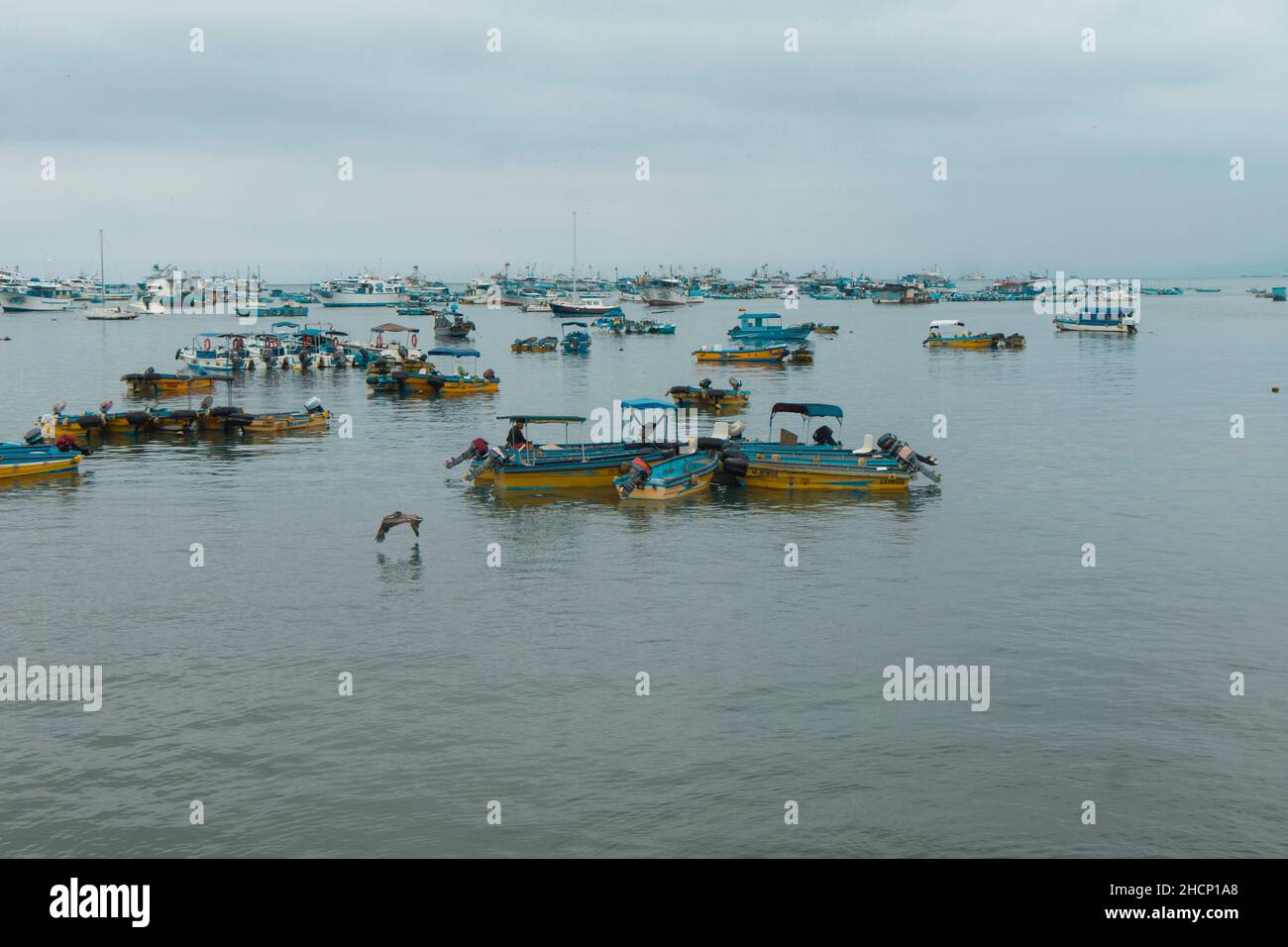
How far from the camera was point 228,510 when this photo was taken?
42438mm

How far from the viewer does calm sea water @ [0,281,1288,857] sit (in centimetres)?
1922

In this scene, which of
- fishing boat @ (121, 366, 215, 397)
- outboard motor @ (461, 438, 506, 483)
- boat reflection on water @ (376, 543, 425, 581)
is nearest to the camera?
boat reflection on water @ (376, 543, 425, 581)

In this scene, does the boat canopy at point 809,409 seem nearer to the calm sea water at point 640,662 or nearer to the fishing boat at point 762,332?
the calm sea water at point 640,662

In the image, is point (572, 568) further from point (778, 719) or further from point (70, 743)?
point (70, 743)

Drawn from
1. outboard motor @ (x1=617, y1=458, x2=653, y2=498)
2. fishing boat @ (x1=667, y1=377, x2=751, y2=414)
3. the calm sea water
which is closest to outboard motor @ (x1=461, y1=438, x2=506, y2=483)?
the calm sea water

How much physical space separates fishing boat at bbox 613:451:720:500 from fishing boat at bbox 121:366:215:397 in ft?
151

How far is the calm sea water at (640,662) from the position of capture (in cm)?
1922

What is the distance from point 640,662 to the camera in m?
26.2

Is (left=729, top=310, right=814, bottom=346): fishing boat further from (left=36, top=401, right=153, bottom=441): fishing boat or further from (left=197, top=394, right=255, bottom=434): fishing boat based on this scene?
(left=36, top=401, right=153, bottom=441): fishing boat

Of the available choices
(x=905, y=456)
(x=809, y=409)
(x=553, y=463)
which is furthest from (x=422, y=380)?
(x=905, y=456)

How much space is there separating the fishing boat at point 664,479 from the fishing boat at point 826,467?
202cm
